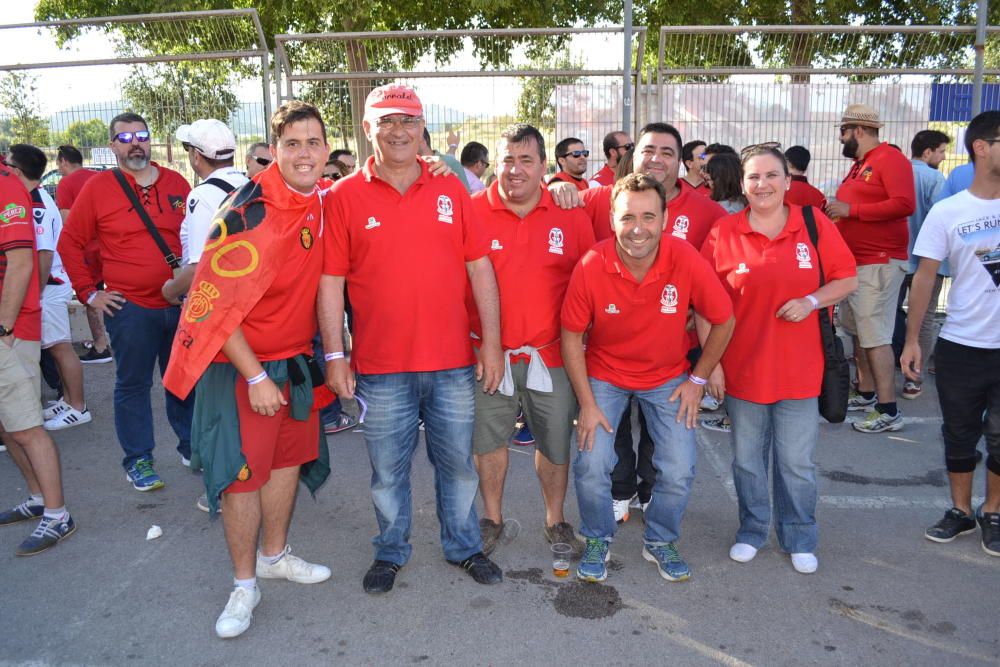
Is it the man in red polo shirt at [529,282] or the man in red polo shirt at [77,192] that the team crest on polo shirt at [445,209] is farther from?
the man in red polo shirt at [77,192]

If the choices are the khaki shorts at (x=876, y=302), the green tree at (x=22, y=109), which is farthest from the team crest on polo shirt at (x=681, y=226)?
the green tree at (x=22, y=109)

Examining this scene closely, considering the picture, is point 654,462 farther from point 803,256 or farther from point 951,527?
point 951,527

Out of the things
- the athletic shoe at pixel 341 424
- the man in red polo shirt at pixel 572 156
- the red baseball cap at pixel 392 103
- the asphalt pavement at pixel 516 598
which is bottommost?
the athletic shoe at pixel 341 424

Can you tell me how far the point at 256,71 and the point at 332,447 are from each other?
4451 millimetres

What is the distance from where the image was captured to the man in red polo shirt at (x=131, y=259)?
4832 millimetres

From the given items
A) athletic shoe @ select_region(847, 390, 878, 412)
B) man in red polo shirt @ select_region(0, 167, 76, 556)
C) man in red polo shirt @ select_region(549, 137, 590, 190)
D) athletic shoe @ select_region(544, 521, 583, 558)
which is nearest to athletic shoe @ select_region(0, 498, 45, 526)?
man in red polo shirt @ select_region(0, 167, 76, 556)

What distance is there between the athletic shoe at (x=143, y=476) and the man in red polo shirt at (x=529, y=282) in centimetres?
230

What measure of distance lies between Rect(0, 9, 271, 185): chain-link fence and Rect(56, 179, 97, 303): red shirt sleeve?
335cm

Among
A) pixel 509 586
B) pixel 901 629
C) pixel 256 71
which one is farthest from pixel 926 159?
pixel 256 71

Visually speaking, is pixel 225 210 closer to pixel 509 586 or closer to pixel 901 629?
pixel 509 586

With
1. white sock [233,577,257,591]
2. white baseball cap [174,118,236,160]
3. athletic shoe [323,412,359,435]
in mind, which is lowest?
athletic shoe [323,412,359,435]

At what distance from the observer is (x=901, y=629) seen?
3377mm

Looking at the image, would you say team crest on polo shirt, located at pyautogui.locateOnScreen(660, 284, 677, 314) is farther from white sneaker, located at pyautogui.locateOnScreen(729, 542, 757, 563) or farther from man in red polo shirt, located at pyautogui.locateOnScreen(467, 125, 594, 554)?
white sneaker, located at pyautogui.locateOnScreen(729, 542, 757, 563)

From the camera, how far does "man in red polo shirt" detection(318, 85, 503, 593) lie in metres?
3.48
